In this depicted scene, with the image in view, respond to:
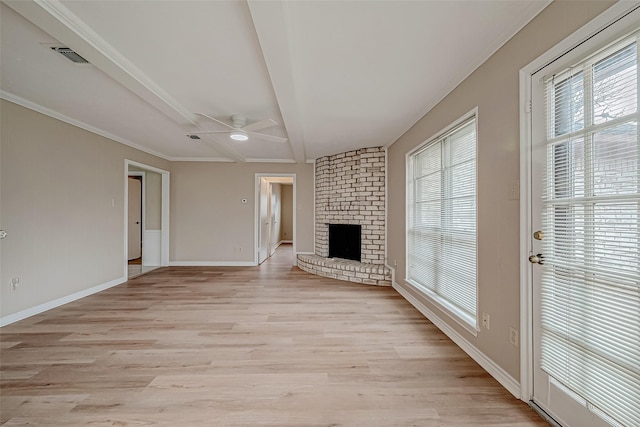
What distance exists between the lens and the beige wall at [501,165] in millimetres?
1515

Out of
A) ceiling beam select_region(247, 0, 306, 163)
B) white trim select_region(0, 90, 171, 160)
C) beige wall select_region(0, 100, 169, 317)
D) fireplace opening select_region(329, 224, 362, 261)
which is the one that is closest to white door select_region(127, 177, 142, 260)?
white trim select_region(0, 90, 171, 160)

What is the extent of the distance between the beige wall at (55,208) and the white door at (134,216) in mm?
2322

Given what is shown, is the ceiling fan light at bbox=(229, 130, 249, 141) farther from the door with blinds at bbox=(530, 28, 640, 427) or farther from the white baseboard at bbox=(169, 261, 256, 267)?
the white baseboard at bbox=(169, 261, 256, 267)

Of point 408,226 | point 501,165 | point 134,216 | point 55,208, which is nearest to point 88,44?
point 55,208

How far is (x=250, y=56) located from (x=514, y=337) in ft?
9.27

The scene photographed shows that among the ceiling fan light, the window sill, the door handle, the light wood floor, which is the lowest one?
the light wood floor

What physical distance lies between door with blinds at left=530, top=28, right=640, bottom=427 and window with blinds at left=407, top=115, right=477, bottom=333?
2.24ft

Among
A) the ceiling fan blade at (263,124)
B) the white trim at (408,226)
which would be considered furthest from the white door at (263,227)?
the white trim at (408,226)

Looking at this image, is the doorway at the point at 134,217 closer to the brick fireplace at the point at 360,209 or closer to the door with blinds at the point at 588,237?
the brick fireplace at the point at 360,209


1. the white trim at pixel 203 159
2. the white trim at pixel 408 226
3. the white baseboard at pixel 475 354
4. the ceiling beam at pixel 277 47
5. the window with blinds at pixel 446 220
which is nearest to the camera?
the ceiling beam at pixel 277 47

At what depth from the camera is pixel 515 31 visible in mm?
1659

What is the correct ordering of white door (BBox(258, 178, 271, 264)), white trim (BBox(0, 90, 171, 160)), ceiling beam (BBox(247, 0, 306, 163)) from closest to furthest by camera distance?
ceiling beam (BBox(247, 0, 306, 163)) < white trim (BBox(0, 90, 171, 160)) < white door (BBox(258, 178, 271, 264))

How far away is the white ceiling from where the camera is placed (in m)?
1.54

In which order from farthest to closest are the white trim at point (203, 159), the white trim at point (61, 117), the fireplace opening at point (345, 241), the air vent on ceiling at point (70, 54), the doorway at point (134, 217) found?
the doorway at point (134, 217)
the white trim at point (203, 159)
the fireplace opening at point (345, 241)
the white trim at point (61, 117)
the air vent on ceiling at point (70, 54)
